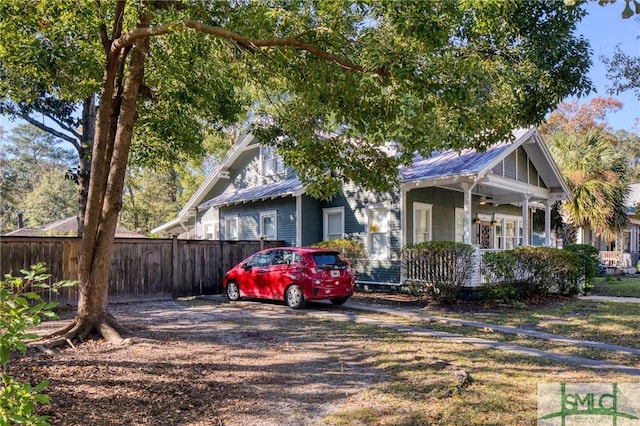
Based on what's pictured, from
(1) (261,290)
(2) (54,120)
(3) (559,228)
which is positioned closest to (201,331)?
(1) (261,290)

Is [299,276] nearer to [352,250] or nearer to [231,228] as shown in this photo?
[352,250]

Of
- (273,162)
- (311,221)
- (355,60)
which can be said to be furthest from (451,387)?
(273,162)

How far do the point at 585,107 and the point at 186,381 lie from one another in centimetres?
4353

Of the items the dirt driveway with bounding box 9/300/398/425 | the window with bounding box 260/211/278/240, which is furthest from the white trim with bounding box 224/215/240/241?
the dirt driveway with bounding box 9/300/398/425

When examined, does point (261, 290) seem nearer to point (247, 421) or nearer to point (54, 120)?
point (247, 421)

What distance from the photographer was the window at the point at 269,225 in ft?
63.0

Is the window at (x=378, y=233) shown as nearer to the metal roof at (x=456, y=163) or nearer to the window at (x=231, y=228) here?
the metal roof at (x=456, y=163)

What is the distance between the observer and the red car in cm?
1184

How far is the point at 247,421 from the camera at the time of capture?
4.46 m

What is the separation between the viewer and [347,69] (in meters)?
7.45

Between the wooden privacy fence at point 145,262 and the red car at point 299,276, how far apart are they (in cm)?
255

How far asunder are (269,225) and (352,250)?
15.2 feet

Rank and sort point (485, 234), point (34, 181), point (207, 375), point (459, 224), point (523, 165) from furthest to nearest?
point (34, 181) < point (485, 234) < point (459, 224) < point (523, 165) < point (207, 375)

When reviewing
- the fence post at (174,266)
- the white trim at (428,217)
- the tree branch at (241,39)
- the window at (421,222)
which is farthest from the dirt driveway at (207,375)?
the window at (421,222)
